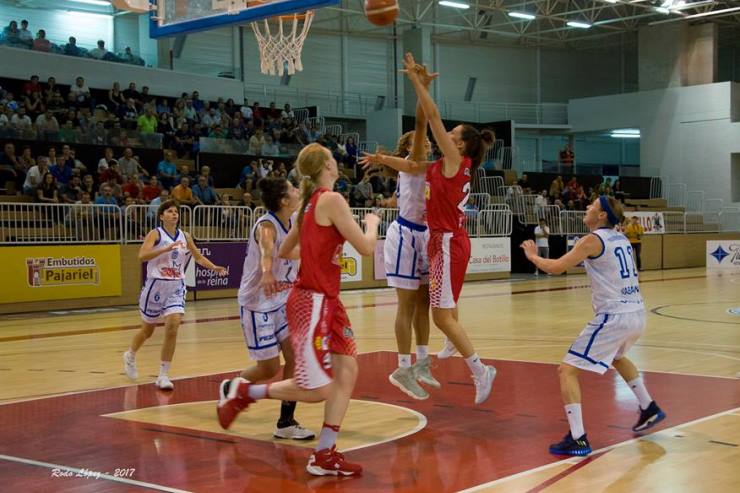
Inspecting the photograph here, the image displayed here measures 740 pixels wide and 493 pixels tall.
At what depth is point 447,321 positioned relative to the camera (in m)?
7.12

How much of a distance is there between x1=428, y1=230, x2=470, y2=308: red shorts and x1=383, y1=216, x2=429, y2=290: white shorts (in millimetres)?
194

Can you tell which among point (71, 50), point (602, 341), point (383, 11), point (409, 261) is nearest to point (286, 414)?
point (409, 261)

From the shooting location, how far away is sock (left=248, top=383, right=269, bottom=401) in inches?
223

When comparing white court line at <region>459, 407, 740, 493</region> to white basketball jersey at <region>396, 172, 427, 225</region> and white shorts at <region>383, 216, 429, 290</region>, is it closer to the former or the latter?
white shorts at <region>383, 216, 429, 290</region>

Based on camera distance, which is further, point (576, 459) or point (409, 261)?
point (409, 261)

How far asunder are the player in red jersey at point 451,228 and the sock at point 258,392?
1899mm

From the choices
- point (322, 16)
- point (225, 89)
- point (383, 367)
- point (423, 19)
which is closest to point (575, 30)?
point (423, 19)

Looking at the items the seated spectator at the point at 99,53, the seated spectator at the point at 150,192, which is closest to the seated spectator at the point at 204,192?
the seated spectator at the point at 150,192

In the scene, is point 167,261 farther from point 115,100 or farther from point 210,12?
point 115,100

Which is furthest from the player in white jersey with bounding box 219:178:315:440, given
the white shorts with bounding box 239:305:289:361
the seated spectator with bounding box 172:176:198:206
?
the seated spectator with bounding box 172:176:198:206

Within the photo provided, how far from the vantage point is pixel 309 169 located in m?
5.56

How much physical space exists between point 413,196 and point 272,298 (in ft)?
4.92

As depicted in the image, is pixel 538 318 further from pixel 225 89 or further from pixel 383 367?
pixel 225 89

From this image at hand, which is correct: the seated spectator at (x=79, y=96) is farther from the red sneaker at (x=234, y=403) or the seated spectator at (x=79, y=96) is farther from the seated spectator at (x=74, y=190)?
the red sneaker at (x=234, y=403)
